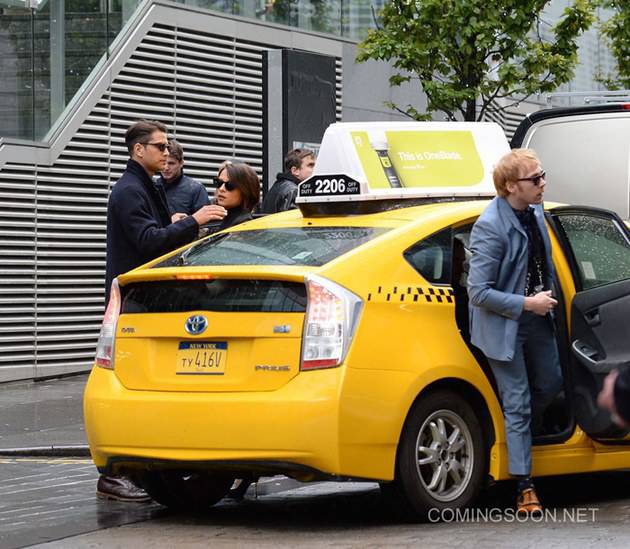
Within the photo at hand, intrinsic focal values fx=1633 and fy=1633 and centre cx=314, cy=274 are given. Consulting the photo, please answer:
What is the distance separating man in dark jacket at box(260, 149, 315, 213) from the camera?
11.7 meters

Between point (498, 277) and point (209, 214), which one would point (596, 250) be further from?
point (209, 214)

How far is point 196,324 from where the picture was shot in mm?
7906

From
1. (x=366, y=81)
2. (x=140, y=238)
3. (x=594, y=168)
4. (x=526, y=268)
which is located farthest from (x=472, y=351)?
(x=366, y=81)

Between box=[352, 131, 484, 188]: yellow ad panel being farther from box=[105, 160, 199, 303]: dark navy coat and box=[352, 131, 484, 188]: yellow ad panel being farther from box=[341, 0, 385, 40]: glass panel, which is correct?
box=[341, 0, 385, 40]: glass panel

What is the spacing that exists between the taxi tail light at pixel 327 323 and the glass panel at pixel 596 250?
159 centimetres

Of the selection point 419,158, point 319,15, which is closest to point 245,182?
point 419,158

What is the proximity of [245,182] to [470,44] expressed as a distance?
8.78 m

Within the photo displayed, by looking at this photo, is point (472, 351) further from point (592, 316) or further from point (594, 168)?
point (594, 168)

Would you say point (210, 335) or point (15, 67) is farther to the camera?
point (15, 67)

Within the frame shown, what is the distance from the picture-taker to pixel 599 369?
823cm

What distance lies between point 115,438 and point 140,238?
187cm

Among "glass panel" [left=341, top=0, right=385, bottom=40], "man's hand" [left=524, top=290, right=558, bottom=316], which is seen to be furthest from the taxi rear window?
"glass panel" [left=341, top=0, right=385, bottom=40]

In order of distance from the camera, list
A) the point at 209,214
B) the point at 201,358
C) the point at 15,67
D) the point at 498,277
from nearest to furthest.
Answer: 1. the point at 201,358
2. the point at 498,277
3. the point at 209,214
4. the point at 15,67
